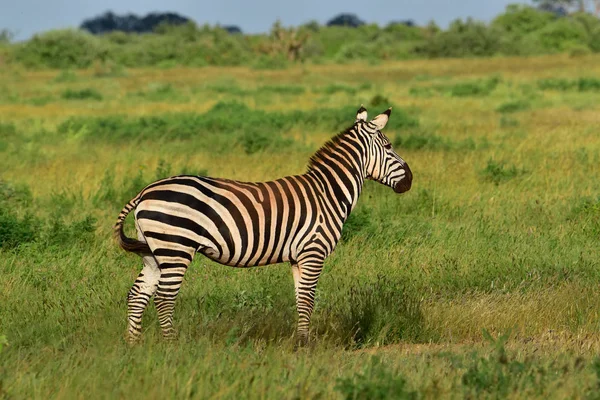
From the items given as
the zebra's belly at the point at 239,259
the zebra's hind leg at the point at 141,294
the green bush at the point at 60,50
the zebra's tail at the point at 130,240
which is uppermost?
the zebra's tail at the point at 130,240

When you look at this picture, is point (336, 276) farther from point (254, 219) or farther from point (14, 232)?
point (14, 232)

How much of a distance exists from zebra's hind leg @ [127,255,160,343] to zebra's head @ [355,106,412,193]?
5.13ft

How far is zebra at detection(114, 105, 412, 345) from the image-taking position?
5.63 meters

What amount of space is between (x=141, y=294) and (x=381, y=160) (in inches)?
71.2

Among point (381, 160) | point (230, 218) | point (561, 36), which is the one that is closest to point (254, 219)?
point (230, 218)

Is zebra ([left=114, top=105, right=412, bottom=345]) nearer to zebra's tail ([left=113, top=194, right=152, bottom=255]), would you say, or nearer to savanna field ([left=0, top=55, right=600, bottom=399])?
zebra's tail ([left=113, top=194, right=152, bottom=255])

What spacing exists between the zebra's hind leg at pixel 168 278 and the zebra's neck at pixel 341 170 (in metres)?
1.07

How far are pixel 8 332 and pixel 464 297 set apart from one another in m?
3.43

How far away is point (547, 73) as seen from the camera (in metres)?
39.8

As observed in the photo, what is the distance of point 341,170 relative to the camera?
6.36m

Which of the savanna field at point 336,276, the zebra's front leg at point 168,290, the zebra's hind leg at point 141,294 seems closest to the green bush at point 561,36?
the savanna field at point 336,276

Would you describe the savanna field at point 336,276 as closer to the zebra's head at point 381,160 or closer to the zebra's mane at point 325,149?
the zebra's head at point 381,160

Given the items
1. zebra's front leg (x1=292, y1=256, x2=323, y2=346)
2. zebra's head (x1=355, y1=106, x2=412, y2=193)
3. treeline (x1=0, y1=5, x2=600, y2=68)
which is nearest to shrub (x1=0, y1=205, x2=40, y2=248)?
zebra's front leg (x1=292, y1=256, x2=323, y2=346)

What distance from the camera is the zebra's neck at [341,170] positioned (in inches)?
248
